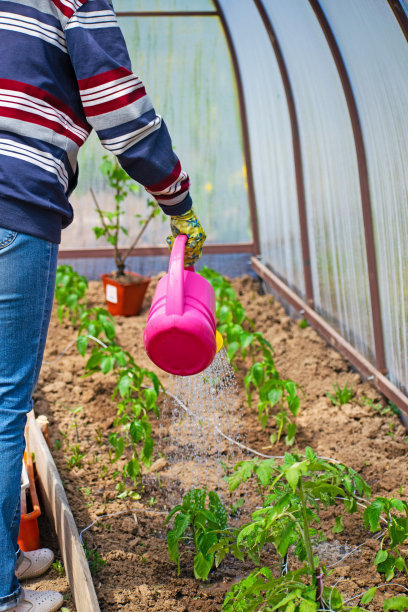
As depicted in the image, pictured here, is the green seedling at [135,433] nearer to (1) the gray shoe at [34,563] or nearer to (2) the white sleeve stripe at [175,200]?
(1) the gray shoe at [34,563]

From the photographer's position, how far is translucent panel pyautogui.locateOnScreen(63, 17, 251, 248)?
478 centimetres

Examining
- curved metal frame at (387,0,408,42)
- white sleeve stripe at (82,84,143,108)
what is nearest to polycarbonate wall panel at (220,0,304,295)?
curved metal frame at (387,0,408,42)

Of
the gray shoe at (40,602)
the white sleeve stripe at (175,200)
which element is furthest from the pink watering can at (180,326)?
the gray shoe at (40,602)

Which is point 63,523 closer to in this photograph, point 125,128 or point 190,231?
point 190,231

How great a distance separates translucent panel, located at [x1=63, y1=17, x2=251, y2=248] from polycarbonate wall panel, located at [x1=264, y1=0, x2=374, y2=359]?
1.00 m

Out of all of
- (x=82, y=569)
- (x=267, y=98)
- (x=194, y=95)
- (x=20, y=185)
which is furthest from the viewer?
(x=194, y=95)

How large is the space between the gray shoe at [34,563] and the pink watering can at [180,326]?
2.84ft

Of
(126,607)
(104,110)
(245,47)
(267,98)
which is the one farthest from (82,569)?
(245,47)

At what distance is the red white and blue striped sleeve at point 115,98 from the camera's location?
1531 millimetres

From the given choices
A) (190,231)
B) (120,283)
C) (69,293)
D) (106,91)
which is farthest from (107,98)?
(120,283)

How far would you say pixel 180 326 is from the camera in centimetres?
157

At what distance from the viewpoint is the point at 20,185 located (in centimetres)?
151

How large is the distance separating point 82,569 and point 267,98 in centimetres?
340

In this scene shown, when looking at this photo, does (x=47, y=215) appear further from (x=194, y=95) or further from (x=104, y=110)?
(x=194, y=95)
